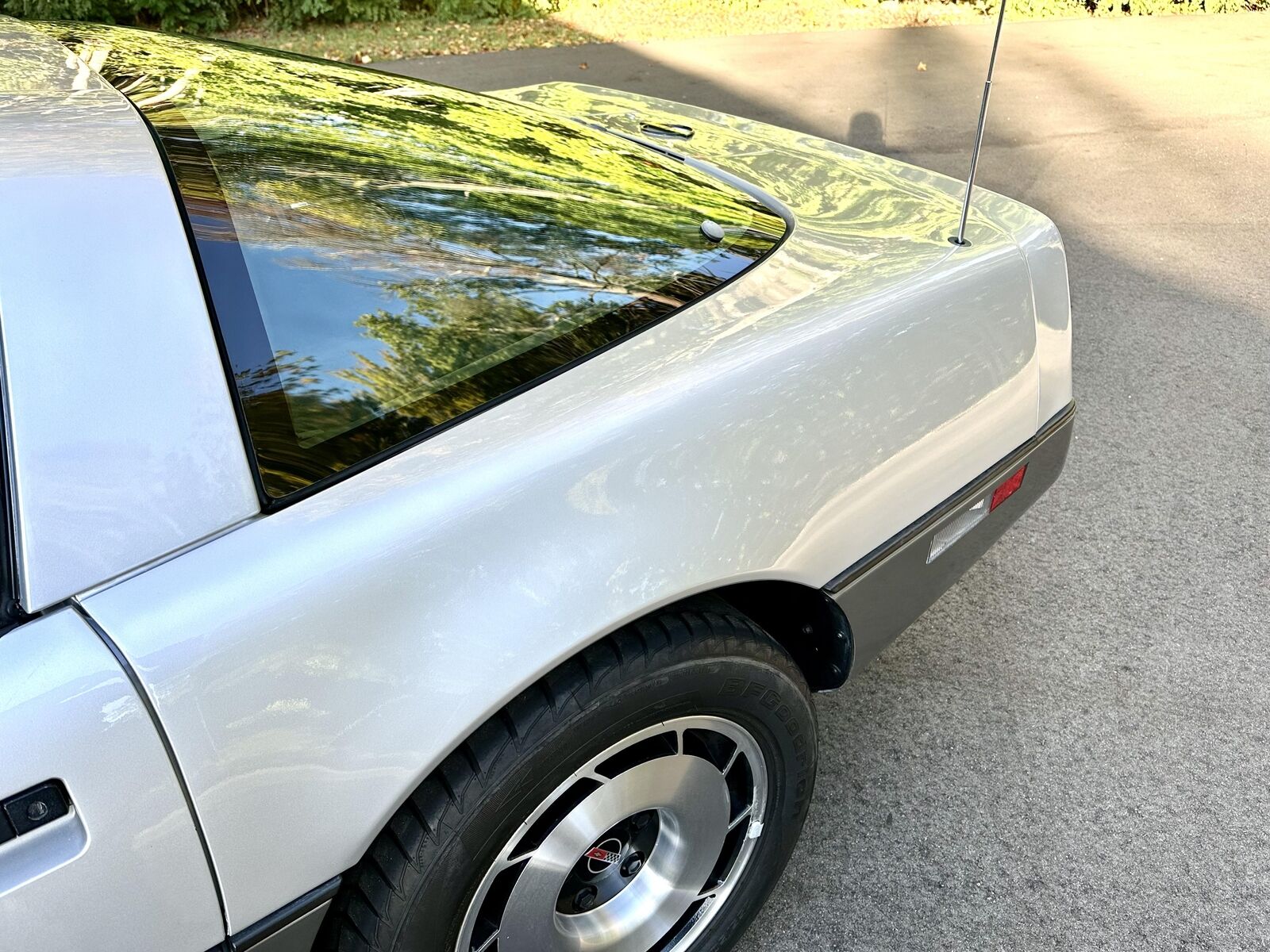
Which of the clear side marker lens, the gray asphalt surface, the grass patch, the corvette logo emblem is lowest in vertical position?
the gray asphalt surface

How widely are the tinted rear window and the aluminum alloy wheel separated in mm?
568

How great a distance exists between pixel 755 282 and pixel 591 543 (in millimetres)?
613

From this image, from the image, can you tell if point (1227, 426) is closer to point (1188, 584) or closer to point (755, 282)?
point (1188, 584)

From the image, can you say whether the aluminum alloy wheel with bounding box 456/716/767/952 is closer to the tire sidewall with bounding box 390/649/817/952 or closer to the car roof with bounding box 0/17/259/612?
the tire sidewall with bounding box 390/649/817/952

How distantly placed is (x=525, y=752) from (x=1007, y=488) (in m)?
1.23

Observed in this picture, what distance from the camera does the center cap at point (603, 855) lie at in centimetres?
153

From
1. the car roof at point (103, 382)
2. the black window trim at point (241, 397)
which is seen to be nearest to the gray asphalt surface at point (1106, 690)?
the black window trim at point (241, 397)

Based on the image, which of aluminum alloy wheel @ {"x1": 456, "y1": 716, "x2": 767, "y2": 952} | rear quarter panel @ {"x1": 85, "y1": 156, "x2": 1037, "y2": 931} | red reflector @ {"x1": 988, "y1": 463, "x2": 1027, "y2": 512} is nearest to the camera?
rear quarter panel @ {"x1": 85, "y1": 156, "x2": 1037, "y2": 931}

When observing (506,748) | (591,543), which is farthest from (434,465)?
(506,748)

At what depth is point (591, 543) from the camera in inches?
50.3

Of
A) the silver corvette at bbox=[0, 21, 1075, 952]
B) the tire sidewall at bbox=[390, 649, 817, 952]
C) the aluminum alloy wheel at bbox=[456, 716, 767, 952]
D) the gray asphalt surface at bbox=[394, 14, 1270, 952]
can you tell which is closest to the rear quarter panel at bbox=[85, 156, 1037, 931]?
the silver corvette at bbox=[0, 21, 1075, 952]

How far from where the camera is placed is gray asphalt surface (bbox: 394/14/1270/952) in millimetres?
1896

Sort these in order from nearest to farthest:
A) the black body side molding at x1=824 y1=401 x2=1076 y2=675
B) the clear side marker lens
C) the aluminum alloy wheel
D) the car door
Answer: the car door, the aluminum alloy wheel, the black body side molding at x1=824 y1=401 x2=1076 y2=675, the clear side marker lens

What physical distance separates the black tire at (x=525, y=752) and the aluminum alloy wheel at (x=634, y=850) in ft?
0.14
